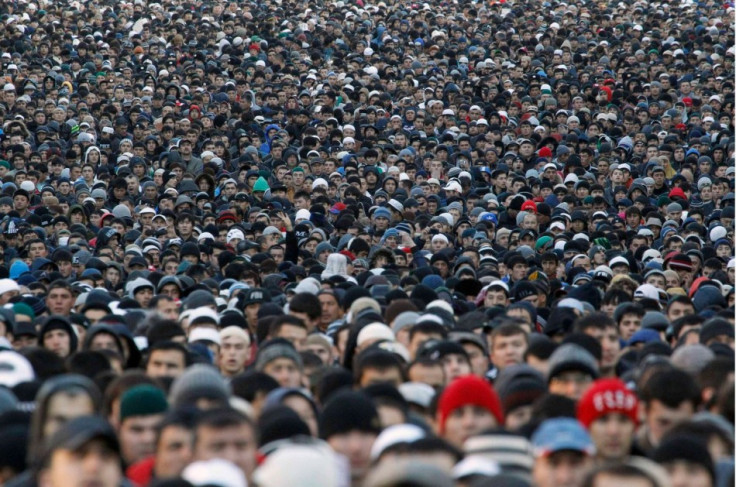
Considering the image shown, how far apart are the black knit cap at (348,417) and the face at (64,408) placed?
1.19 metres

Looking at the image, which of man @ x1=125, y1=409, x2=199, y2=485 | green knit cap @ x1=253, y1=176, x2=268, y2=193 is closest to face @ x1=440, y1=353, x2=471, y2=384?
man @ x1=125, y1=409, x2=199, y2=485

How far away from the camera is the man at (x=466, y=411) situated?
22.4ft

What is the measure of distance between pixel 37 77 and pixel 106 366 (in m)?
17.0

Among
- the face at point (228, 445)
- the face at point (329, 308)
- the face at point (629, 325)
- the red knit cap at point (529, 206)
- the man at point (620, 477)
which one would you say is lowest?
the man at point (620, 477)

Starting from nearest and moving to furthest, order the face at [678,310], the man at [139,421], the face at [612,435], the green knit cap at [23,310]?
the face at [612,435]
the man at [139,421]
the green knit cap at [23,310]
the face at [678,310]

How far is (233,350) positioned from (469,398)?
3.16m

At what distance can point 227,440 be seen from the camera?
593cm

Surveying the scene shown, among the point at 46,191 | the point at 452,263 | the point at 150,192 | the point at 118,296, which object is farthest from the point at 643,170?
the point at 118,296

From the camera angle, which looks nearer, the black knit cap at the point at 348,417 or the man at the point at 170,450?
the man at the point at 170,450

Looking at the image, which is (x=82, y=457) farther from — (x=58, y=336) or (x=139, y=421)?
(x=58, y=336)

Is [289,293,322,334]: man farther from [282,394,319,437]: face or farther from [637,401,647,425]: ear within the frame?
[637,401,647,425]: ear

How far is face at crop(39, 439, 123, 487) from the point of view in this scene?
5.41 metres

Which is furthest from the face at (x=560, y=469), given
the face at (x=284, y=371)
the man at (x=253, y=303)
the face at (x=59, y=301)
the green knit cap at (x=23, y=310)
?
the face at (x=59, y=301)

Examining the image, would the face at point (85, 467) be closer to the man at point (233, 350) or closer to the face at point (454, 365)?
the face at point (454, 365)
